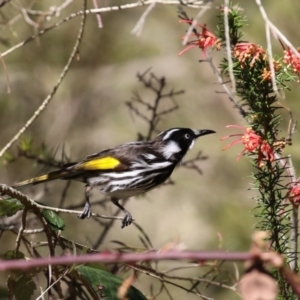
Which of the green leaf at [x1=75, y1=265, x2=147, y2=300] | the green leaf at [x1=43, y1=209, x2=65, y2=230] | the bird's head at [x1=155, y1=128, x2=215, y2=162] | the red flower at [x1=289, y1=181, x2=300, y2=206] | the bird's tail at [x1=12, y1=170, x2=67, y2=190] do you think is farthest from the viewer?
the bird's head at [x1=155, y1=128, x2=215, y2=162]

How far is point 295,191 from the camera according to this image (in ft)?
5.10

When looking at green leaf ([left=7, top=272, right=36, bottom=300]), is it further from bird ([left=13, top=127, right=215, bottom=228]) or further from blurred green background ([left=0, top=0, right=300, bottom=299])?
blurred green background ([left=0, top=0, right=300, bottom=299])

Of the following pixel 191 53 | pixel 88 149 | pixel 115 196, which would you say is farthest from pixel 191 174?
pixel 115 196

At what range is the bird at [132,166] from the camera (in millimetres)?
3477

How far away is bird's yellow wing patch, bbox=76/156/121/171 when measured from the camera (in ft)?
11.4

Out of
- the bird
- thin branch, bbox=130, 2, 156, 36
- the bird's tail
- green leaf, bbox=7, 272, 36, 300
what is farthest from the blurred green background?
thin branch, bbox=130, 2, 156, 36

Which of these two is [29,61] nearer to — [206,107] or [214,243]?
[206,107]

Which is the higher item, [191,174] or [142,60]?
[142,60]

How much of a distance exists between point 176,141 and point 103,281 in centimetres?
207

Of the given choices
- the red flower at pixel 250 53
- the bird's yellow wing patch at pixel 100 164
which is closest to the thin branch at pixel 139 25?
the red flower at pixel 250 53

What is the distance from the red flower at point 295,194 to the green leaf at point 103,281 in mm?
543

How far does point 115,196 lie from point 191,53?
349cm

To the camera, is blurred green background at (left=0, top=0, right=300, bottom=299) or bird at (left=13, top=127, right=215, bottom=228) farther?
blurred green background at (left=0, top=0, right=300, bottom=299)

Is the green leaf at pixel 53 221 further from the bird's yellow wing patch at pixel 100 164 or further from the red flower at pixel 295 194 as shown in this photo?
the bird's yellow wing patch at pixel 100 164
